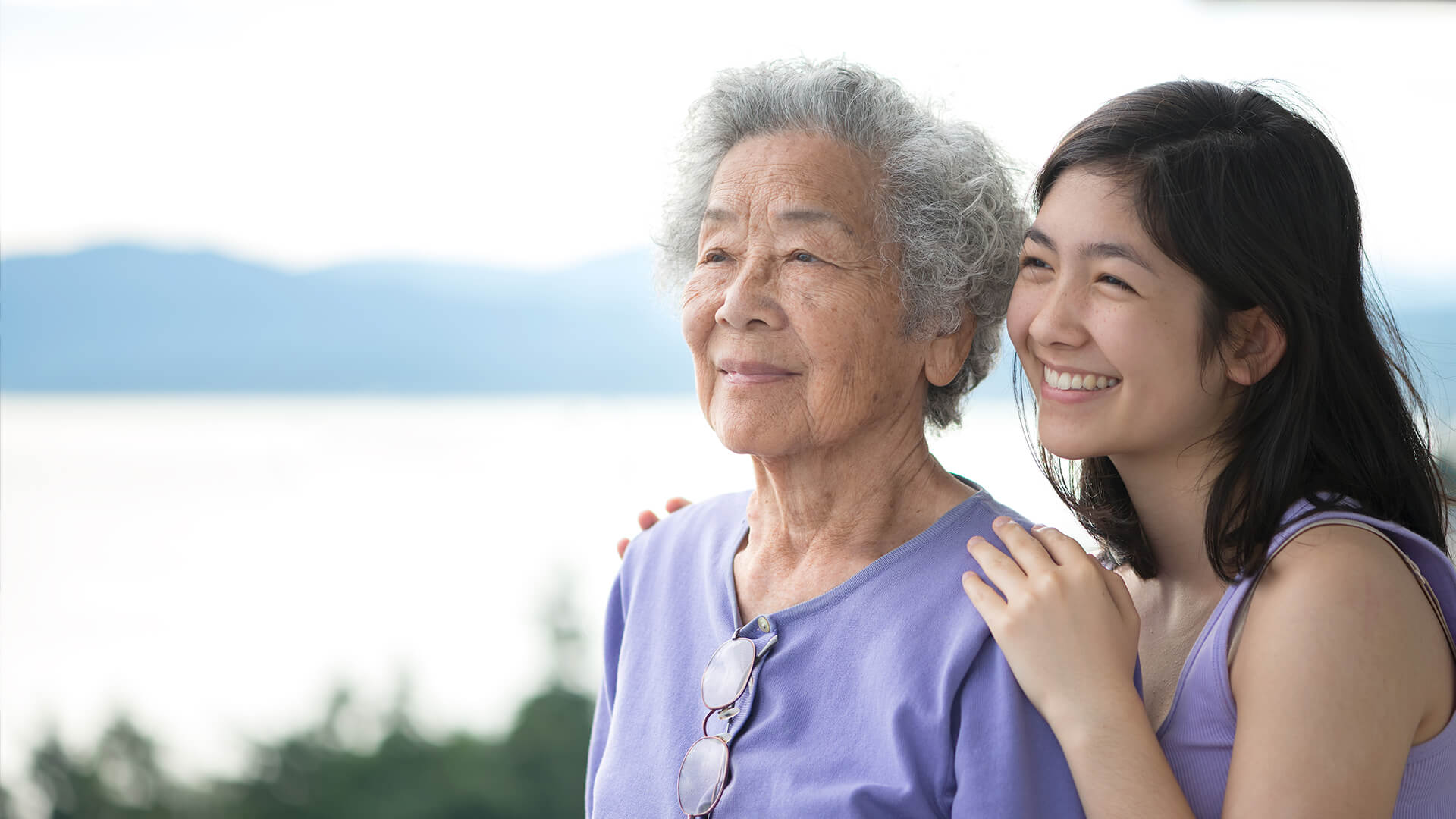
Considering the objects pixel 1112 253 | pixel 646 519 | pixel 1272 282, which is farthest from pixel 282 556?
pixel 1272 282

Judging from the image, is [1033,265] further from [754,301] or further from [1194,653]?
[1194,653]

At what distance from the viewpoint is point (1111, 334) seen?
134 cm

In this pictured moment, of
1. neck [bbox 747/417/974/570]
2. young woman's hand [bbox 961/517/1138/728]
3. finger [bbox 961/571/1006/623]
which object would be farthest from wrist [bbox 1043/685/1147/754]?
neck [bbox 747/417/974/570]

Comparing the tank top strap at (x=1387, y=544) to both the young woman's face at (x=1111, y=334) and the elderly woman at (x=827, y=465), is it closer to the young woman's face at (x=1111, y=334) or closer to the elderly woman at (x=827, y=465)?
the young woman's face at (x=1111, y=334)

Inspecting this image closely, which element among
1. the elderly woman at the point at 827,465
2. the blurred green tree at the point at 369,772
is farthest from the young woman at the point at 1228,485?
the blurred green tree at the point at 369,772

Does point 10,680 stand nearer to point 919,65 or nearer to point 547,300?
point 547,300

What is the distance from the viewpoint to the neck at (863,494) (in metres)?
1.57

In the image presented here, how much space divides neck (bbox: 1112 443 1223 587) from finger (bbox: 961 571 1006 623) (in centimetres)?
33

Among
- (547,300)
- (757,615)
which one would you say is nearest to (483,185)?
(547,300)

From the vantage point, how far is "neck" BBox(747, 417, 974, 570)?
1.57m

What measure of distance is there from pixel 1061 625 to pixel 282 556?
2905 millimetres

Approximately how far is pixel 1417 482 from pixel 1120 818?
69 cm

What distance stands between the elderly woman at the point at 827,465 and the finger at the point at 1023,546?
0.08m

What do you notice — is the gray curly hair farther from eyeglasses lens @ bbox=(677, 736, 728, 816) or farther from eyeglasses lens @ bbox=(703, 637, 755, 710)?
eyeglasses lens @ bbox=(677, 736, 728, 816)
